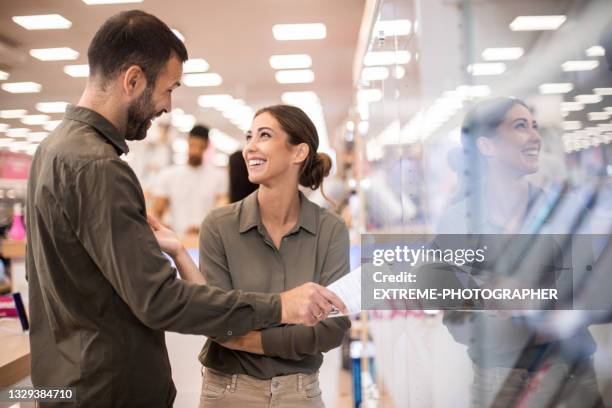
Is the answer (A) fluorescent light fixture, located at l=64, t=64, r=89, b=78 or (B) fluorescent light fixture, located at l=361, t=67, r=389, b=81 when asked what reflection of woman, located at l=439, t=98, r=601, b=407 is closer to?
(B) fluorescent light fixture, located at l=361, t=67, r=389, b=81

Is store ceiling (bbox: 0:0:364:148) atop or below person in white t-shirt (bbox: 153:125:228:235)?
atop

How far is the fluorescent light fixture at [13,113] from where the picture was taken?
1726 millimetres

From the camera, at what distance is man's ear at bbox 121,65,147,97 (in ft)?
3.42

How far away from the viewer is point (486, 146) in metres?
1.20

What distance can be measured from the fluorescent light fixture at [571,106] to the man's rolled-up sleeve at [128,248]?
0.82 metres

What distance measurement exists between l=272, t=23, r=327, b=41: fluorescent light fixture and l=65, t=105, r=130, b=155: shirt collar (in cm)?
142

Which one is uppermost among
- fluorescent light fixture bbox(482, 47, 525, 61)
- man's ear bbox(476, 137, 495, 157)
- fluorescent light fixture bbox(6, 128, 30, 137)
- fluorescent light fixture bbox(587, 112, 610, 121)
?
fluorescent light fixture bbox(482, 47, 525, 61)

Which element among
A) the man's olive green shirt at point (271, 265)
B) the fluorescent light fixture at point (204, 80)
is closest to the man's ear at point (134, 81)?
the man's olive green shirt at point (271, 265)

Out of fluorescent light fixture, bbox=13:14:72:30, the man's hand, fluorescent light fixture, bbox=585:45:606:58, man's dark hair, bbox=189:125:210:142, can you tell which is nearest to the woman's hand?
the man's hand

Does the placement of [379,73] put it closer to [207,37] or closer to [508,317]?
[207,37]

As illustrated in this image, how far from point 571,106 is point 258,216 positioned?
0.75 meters

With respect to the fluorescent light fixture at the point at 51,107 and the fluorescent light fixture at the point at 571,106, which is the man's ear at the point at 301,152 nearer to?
the fluorescent light fixture at the point at 571,106

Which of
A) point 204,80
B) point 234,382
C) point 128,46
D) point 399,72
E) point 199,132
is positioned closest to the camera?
point 128,46

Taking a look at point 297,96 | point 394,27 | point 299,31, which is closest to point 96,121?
point 394,27
